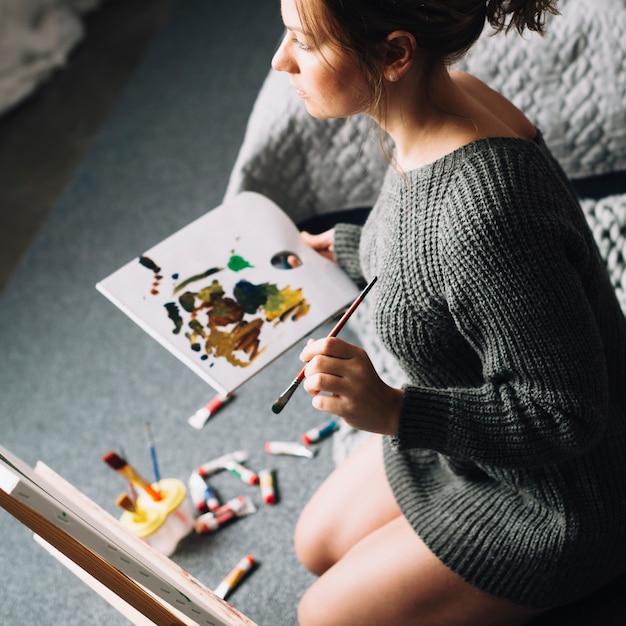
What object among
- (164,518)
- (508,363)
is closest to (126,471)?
(164,518)

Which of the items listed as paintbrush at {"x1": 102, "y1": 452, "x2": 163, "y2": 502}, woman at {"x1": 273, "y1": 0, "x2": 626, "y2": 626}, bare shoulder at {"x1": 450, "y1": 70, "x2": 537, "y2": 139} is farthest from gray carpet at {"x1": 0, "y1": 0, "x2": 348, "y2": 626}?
bare shoulder at {"x1": 450, "y1": 70, "x2": 537, "y2": 139}

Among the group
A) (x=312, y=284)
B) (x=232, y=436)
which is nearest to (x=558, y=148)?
(x=312, y=284)

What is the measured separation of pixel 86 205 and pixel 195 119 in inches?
18.1

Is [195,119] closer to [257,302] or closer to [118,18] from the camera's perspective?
[118,18]

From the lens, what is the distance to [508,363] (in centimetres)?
81

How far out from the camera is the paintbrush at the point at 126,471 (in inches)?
49.0

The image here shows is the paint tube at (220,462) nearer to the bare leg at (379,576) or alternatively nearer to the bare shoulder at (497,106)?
the bare leg at (379,576)

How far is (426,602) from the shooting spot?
0.97 meters

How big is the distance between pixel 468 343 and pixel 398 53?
33cm

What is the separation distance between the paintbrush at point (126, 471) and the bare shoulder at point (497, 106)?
778 millimetres

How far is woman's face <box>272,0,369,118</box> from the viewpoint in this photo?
2.63 ft

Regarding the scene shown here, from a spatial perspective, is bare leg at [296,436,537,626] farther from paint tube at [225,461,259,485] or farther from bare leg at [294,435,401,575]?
paint tube at [225,461,259,485]

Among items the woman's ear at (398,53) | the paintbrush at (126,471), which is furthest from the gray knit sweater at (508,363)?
the paintbrush at (126,471)

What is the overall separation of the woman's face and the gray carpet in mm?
851
